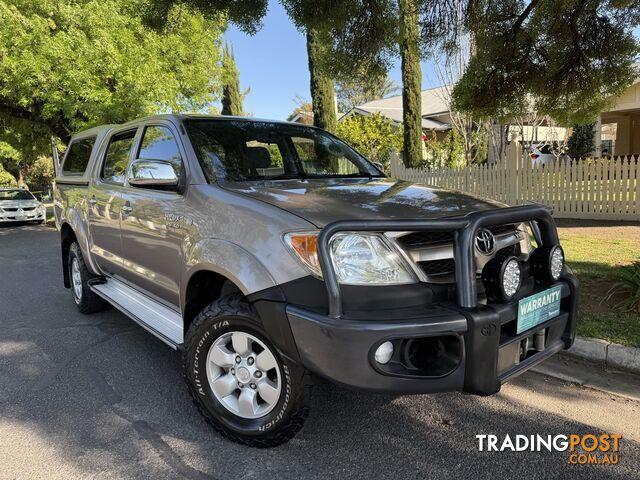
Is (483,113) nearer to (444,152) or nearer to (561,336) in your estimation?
(561,336)

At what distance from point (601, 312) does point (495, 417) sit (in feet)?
6.93

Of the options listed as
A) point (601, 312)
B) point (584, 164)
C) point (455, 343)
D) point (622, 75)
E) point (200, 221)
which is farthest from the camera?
point (584, 164)

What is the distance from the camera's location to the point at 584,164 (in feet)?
34.0

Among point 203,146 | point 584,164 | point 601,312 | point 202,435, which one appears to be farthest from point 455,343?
point 584,164

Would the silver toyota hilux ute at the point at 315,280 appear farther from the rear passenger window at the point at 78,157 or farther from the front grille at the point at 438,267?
the rear passenger window at the point at 78,157

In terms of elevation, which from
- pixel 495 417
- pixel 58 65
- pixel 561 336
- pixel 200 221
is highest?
pixel 58 65

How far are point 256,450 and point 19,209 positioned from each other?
1727 cm

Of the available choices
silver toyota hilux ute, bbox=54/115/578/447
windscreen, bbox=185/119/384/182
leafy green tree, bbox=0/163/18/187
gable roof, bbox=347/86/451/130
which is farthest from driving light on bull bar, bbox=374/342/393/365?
leafy green tree, bbox=0/163/18/187

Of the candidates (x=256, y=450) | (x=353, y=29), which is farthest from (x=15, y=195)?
(x=256, y=450)

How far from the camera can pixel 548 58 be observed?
245 inches

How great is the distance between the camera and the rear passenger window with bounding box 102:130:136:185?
171 inches

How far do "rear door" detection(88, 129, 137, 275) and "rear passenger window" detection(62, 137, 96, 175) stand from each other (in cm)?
69

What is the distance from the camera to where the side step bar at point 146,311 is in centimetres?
333

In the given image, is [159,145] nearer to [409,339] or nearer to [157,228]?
[157,228]
